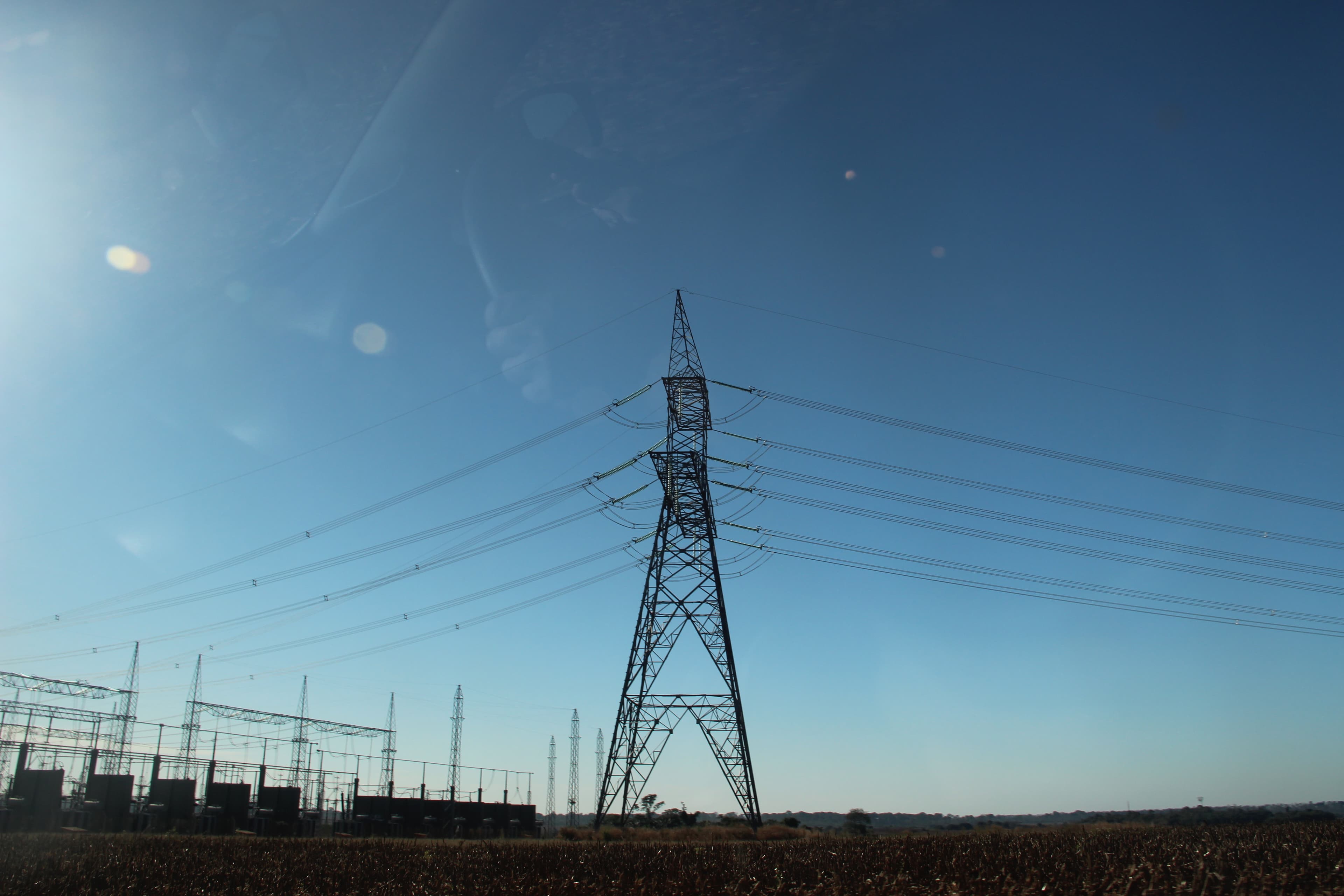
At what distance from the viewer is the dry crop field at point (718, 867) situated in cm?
1659

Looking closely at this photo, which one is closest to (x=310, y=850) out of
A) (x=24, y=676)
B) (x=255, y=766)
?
(x=255, y=766)

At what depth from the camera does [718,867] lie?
19.8 meters

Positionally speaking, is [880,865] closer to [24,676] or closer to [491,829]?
[491,829]

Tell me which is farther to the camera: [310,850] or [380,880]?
[310,850]

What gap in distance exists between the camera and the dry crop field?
653 inches

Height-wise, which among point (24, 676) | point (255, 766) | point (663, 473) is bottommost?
point (255, 766)

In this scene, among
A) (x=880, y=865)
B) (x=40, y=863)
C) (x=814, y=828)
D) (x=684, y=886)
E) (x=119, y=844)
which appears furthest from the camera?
(x=814, y=828)

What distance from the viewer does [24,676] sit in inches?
2174

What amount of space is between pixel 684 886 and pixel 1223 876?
11.5 metres

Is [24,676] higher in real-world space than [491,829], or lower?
higher

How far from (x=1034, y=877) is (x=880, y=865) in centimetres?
387

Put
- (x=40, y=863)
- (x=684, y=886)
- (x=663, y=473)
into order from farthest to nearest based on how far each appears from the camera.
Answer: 1. (x=663, y=473)
2. (x=40, y=863)
3. (x=684, y=886)

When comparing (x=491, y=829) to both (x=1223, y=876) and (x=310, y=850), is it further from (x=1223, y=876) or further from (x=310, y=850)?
(x=1223, y=876)

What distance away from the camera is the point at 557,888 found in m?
17.5
